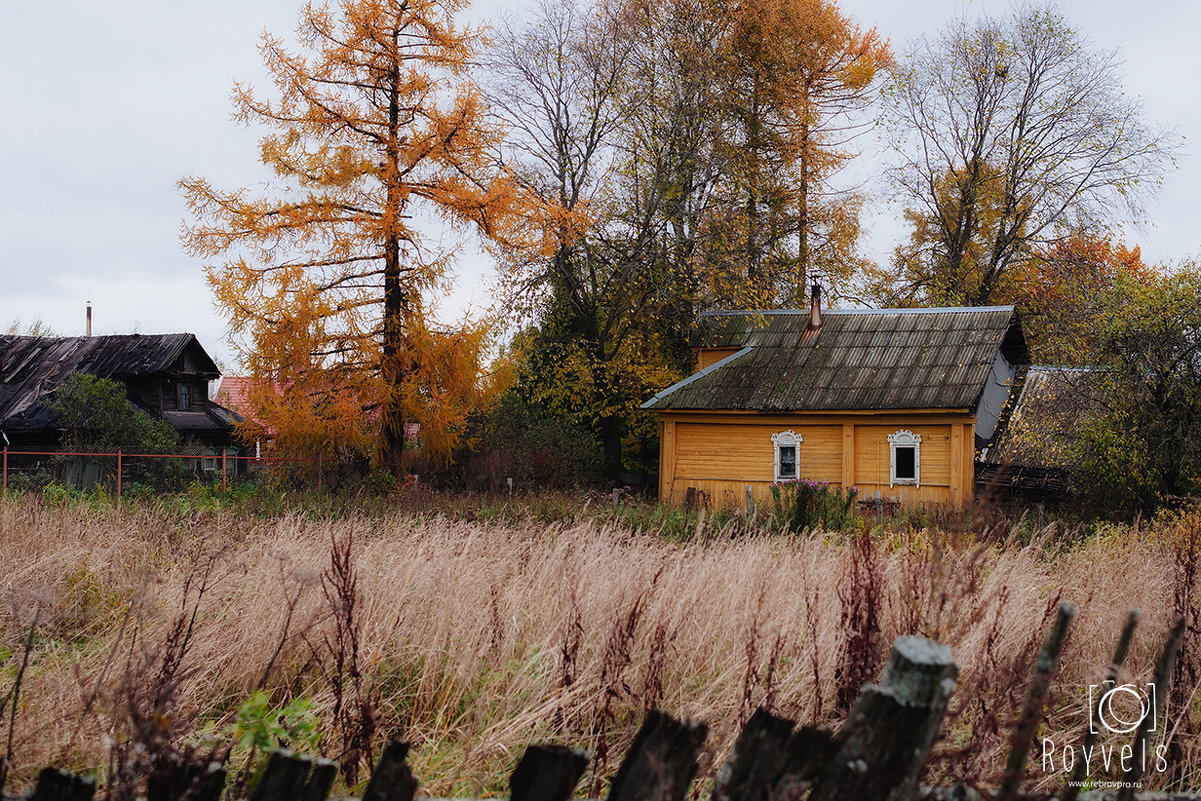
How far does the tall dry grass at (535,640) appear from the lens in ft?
11.1

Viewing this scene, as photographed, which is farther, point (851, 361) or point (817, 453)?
point (851, 361)

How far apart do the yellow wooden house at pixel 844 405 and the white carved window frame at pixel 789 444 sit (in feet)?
0.08

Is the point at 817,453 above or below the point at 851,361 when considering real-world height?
below

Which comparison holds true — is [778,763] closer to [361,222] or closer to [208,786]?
[208,786]

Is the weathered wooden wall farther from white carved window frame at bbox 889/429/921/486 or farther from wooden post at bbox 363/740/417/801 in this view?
wooden post at bbox 363/740/417/801

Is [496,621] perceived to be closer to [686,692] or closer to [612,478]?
[686,692]

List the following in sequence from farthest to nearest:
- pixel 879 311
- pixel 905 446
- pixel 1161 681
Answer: pixel 879 311 → pixel 905 446 → pixel 1161 681

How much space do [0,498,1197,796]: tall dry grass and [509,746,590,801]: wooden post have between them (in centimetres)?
111

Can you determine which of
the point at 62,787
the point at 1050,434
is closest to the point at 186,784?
the point at 62,787

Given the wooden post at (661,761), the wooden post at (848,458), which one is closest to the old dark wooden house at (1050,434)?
the wooden post at (848,458)

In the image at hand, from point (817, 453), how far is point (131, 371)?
67.9 ft

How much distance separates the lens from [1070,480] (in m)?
13.1

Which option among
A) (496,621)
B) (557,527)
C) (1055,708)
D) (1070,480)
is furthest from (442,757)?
(1070,480)

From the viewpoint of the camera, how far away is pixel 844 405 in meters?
18.6
